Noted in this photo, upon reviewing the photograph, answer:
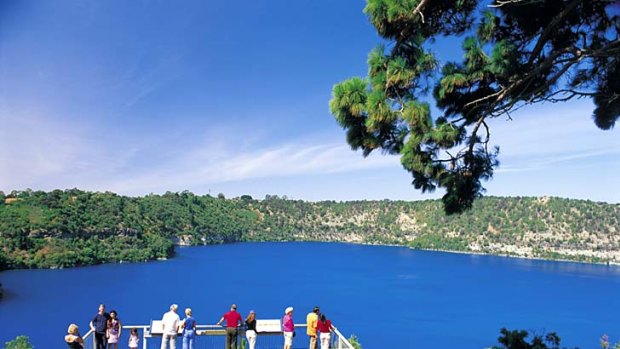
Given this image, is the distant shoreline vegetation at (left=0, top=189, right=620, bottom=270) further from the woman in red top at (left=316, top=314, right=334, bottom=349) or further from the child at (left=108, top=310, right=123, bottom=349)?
the woman in red top at (left=316, top=314, right=334, bottom=349)

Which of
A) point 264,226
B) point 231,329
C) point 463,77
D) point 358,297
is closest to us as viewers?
point 463,77

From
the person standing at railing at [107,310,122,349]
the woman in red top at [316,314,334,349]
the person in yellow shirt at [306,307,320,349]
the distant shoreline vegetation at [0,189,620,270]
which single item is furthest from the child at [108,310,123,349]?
the distant shoreline vegetation at [0,189,620,270]

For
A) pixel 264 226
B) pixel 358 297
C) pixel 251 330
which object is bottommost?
pixel 358 297

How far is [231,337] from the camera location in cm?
849

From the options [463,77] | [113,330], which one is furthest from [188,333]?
[463,77]

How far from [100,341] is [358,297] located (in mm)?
57522

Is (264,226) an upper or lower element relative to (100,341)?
lower

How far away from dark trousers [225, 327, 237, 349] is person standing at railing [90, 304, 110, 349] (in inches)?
77.3

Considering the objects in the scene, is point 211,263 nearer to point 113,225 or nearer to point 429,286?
point 113,225

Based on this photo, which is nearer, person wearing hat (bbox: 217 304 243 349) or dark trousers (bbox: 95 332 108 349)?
dark trousers (bbox: 95 332 108 349)

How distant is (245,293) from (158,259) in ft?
142

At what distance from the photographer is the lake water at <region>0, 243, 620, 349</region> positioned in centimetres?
4475

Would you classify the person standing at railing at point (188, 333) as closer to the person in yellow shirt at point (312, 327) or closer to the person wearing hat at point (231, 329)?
the person wearing hat at point (231, 329)

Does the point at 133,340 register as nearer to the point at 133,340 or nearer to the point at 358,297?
the point at 133,340
